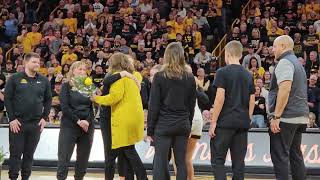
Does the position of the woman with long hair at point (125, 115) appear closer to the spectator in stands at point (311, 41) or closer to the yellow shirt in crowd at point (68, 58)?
the spectator in stands at point (311, 41)

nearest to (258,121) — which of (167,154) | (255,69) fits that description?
(255,69)

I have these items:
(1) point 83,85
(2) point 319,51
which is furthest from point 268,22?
(1) point 83,85

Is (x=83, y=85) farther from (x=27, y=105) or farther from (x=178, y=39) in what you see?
(x=178, y=39)

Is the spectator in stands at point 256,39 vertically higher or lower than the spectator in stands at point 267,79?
higher

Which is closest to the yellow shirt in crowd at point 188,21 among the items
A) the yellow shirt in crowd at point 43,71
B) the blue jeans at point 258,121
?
the yellow shirt in crowd at point 43,71

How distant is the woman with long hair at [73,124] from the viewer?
9.08 m

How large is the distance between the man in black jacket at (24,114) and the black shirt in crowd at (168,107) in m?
2.34

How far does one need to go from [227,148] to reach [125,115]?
1499 millimetres

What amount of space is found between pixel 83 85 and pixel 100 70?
7.31 meters

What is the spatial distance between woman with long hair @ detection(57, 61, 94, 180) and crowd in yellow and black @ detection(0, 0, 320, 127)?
538 cm

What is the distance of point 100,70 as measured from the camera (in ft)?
53.2

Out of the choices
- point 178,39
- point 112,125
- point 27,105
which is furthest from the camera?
point 178,39

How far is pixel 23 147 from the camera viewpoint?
9.23 metres

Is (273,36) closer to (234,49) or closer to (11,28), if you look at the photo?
(11,28)
